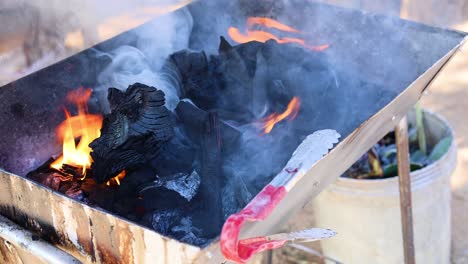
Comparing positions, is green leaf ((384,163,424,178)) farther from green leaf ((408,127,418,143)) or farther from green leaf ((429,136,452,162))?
green leaf ((408,127,418,143))

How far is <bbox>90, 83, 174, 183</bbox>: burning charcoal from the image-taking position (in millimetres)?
1428

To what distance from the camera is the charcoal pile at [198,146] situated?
54.6 inches

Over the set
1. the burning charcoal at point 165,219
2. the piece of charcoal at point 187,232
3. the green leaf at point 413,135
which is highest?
the burning charcoal at point 165,219

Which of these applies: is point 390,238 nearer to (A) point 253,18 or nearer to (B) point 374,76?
(B) point 374,76

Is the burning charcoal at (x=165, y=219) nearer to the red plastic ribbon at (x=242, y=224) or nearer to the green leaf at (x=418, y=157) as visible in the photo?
the red plastic ribbon at (x=242, y=224)

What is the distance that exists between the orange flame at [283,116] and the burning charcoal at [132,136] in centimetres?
31

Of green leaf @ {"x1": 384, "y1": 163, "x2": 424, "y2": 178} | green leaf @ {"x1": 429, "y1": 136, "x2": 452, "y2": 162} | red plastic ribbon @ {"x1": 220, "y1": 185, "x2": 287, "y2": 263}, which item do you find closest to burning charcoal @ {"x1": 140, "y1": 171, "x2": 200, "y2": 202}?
red plastic ribbon @ {"x1": 220, "y1": 185, "x2": 287, "y2": 263}

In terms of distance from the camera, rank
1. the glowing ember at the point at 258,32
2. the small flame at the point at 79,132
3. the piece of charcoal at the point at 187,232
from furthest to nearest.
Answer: the glowing ember at the point at 258,32
the small flame at the point at 79,132
the piece of charcoal at the point at 187,232

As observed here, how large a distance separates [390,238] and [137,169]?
1.29 metres

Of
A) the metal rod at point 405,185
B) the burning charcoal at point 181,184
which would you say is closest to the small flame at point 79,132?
the burning charcoal at point 181,184

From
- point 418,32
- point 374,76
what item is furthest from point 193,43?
point 418,32

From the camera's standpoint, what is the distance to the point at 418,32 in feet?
6.12

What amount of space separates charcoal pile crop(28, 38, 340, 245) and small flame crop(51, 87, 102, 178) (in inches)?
1.7

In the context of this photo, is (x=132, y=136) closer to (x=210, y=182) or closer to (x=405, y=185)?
(x=210, y=182)
